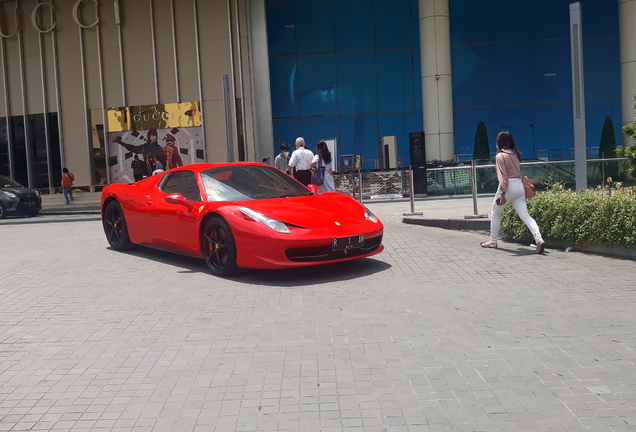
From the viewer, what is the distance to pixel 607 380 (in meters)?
4.07

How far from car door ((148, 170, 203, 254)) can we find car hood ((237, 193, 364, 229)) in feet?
2.72

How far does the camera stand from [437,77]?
30656 millimetres

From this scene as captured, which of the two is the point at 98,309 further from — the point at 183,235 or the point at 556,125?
the point at 556,125

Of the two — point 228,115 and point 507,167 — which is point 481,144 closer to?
point 228,115

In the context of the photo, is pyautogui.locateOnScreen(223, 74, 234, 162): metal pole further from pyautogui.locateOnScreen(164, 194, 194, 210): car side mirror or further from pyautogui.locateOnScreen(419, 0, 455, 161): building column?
pyautogui.locateOnScreen(419, 0, 455, 161): building column

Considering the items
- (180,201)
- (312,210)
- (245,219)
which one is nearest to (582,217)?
(312,210)

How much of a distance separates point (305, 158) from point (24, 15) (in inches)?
801

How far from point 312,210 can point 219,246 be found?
115cm

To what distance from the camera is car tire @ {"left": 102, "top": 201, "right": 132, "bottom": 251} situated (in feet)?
33.3

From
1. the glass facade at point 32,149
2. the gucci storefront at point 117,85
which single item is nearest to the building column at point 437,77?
the gucci storefront at point 117,85

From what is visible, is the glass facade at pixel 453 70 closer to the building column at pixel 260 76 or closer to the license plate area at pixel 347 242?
the building column at pixel 260 76

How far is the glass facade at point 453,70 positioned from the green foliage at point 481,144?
0.73 m

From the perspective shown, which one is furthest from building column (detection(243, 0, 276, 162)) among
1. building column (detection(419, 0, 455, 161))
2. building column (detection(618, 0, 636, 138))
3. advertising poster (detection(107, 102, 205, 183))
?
building column (detection(618, 0, 636, 138))

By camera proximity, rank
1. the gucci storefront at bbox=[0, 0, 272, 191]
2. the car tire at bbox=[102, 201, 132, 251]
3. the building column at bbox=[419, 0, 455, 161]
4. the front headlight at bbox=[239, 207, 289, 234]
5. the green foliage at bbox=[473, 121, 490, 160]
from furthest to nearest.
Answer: the green foliage at bbox=[473, 121, 490, 160], the building column at bbox=[419, 0, 455, 161], the gucci storefront at bbox=[0, 0, 272, 191], the car tire at bbox=[102, 201, 132, 251], the front headlight at bbox=[239, 207, 289, 234]
